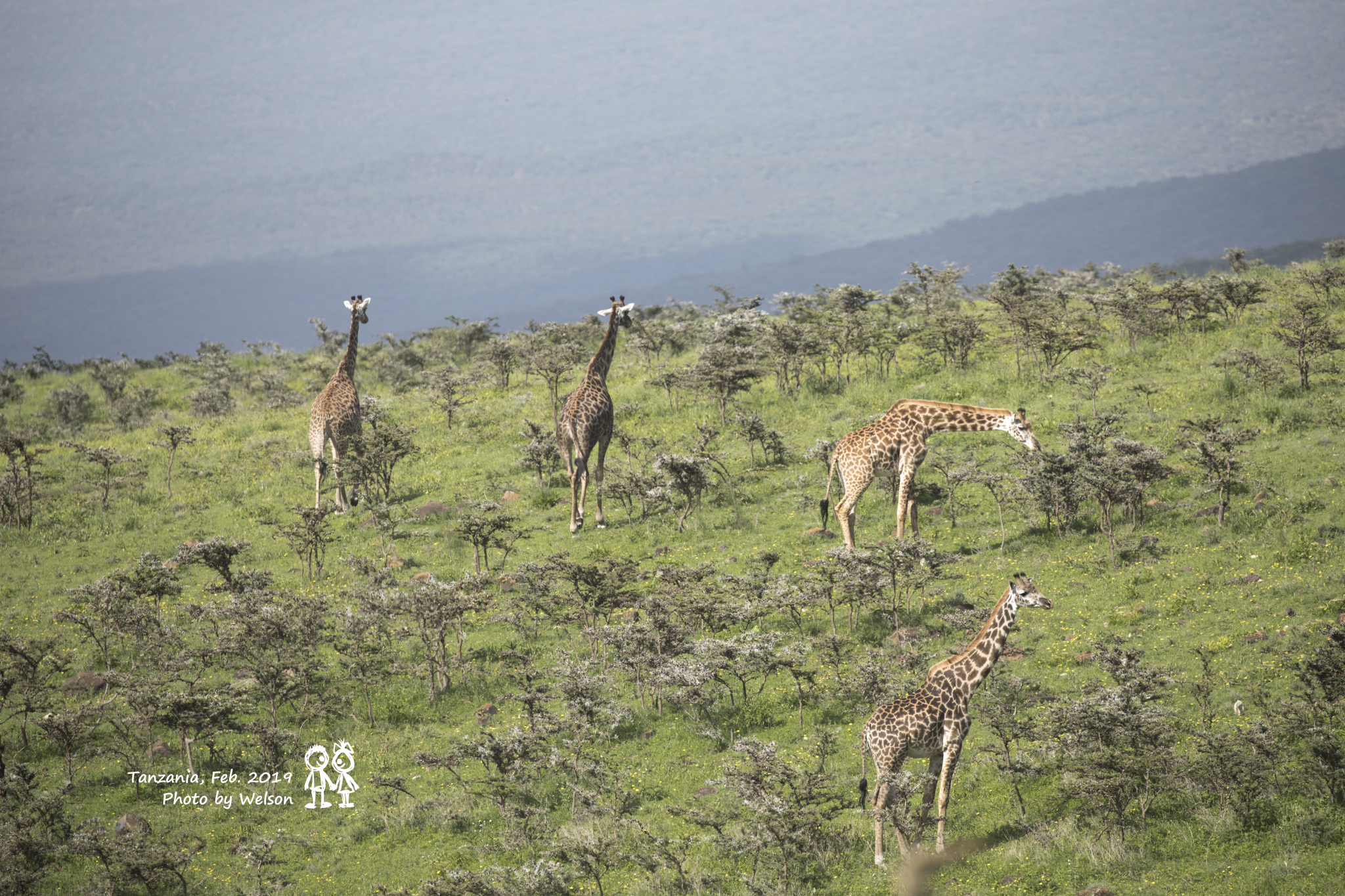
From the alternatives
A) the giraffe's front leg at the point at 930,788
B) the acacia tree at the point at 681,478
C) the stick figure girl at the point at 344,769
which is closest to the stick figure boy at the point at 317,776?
the stick figure girl at the point at 344,769

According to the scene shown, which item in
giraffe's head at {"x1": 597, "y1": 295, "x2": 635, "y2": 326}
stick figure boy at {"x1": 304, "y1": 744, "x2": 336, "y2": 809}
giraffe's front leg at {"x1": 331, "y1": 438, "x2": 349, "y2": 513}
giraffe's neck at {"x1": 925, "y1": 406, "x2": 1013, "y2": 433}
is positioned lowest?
stick figure boy at {"x1": 304, "y1": 744, "x2": 336, "y2": 809}

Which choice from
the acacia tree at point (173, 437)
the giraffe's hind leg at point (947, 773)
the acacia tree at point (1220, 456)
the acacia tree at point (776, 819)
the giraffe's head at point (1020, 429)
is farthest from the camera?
the acacia tree at point (173, 437)

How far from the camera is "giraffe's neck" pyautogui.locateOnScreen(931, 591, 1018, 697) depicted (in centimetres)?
1446

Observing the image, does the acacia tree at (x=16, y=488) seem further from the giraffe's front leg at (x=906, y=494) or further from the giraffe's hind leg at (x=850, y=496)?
the giraffe's front leg at (x=906, y=494)

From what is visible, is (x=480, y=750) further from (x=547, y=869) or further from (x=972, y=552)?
(x=972, y=552)

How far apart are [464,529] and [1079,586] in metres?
14.3

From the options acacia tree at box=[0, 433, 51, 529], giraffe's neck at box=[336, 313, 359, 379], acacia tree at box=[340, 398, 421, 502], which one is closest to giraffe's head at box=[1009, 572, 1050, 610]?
acacia tree at box=[340, 398, 421, 502]

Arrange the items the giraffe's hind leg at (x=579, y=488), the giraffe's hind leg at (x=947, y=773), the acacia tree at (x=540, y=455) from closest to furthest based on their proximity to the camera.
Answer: the giraffe's hind leg at (x=947, y=773)
the giraffe's hind leg at (x=579, y=488)
the acacia tree at (x=540, y=455)

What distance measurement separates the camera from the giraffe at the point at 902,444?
76.9ft

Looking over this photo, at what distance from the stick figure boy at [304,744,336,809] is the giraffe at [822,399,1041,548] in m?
12.5

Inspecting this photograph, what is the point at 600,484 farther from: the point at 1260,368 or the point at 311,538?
the point at 1260,368

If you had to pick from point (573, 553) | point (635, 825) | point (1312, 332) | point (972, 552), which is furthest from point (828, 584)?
point (1312, 332)

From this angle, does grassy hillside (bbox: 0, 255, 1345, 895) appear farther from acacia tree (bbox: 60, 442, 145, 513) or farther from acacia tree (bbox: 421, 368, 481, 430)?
acacia tree (bbox: 421, 368, 481, 430)

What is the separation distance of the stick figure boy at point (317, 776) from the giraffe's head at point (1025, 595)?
12.1 meters
